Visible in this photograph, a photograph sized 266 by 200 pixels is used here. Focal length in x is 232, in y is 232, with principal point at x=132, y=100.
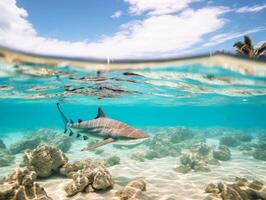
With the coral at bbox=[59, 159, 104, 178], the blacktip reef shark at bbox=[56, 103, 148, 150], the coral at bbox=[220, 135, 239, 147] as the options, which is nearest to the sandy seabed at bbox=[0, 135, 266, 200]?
the coral at bbox=[59, 159, 104, 178]

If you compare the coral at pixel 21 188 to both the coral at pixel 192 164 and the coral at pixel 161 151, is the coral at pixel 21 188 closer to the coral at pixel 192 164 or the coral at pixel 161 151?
the coral at pixel 192 164

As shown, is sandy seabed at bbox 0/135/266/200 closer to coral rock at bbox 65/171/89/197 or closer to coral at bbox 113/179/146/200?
coral rock at bbox 65/171/89/197

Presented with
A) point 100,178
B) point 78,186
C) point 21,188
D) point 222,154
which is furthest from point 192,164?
point 21,188

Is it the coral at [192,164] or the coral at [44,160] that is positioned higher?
the coral at [44,160]

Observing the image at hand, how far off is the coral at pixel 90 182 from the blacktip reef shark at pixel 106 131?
1486 millimetres

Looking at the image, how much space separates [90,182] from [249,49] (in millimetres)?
9553

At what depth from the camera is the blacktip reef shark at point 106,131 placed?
23.4ft

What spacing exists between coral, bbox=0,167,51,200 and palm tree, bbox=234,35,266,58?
34.3 feet

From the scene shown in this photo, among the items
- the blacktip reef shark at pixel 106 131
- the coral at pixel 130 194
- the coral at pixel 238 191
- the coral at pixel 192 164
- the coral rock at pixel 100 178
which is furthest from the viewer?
the coral at pixel 192 164

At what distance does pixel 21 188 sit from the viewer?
24.7 ft

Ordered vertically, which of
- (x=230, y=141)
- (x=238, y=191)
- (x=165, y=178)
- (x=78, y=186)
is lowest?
(x=230, y=141)

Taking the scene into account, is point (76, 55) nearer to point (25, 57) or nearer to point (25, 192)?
point (25, 57)

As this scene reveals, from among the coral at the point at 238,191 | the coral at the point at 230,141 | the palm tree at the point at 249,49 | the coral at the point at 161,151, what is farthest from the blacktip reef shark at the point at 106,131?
the coral at the point at 230,141

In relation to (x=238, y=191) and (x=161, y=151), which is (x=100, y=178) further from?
(x=161, y=151)
